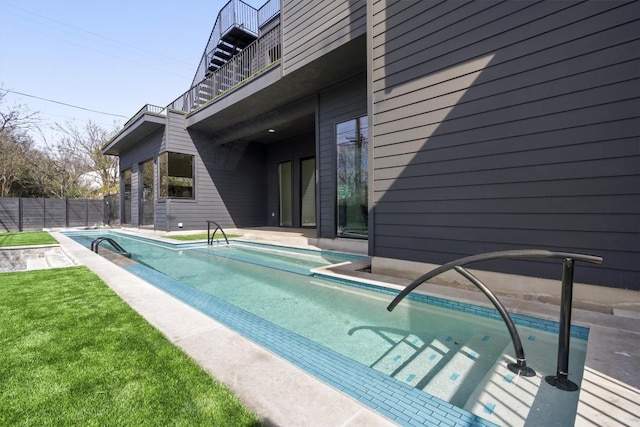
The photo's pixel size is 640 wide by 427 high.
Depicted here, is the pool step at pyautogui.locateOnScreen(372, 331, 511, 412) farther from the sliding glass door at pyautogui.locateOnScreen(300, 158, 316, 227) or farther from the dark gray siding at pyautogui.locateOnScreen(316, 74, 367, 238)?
the sliding glass door at pyautogui.locateOnScreen(300, 158, 316, 227)

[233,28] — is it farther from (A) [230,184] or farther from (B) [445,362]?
(B) [445,362]

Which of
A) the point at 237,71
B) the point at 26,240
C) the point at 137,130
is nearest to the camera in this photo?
the point at 237,71

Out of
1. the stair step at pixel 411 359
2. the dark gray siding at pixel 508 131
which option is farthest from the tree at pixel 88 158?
the stair step at pixel 411 359

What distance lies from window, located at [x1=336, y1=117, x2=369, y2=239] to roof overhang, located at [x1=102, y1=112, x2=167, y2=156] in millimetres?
6527

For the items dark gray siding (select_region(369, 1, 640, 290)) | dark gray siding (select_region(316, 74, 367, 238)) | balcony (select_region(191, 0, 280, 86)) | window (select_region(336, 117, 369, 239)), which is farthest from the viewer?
balcony (select_region(191, 0, 280, 86))

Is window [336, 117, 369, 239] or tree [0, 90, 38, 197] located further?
tree [0, 90, 38, 197]

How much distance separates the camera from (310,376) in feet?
5.27

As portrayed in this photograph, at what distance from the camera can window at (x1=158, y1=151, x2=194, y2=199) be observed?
992 cm

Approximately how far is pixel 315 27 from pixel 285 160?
19.1ft

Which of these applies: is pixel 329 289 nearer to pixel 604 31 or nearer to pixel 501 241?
pixel 501 241

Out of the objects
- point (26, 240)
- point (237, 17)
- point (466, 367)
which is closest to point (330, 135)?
point (466, 367)

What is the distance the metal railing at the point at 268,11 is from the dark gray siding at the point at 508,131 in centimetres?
593

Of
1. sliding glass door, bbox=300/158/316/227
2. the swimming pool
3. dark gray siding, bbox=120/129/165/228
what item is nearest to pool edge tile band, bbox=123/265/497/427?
the swimming pool

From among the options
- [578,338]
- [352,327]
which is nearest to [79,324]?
[352,327]
